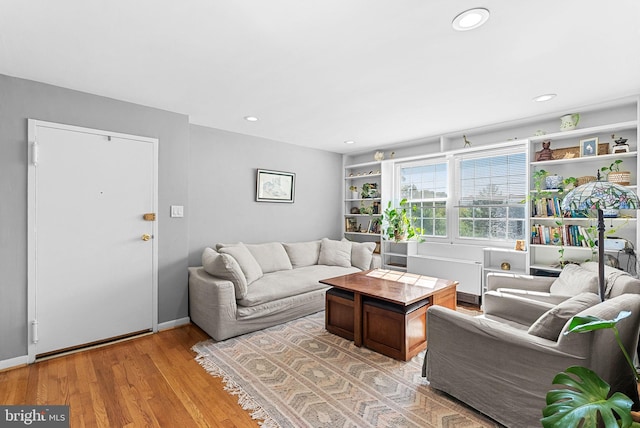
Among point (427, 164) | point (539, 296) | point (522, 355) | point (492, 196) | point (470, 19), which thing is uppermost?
point (470, 19)

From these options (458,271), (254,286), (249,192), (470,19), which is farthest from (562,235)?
(249,192)

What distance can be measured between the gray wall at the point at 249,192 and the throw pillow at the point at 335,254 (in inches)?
21.9

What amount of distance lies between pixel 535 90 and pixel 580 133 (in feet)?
3.31

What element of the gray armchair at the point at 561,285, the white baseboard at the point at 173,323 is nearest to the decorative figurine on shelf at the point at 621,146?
the gray armchair at the point at 561,285

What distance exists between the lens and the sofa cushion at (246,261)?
334 centimetres

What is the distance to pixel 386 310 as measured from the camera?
255 cm

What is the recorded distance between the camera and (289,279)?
11.6 feet

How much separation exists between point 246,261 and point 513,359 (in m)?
2.62

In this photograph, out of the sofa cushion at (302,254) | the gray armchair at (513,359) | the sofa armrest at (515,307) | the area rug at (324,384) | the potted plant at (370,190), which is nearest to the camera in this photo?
the gray armchair at (513,359)

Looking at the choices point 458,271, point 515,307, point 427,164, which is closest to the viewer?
point 515,307

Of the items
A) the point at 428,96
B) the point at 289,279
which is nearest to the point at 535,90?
the point at 428,96

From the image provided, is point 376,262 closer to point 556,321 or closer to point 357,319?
point 357,319

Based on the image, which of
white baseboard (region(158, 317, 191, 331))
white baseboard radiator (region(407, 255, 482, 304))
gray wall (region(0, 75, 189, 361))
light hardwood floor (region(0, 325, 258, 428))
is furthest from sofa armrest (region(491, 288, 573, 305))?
gray wall (region(0, 75, 189, 361))

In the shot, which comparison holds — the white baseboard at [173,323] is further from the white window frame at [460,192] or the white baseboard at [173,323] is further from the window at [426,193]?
the white window frame at [460,192]
